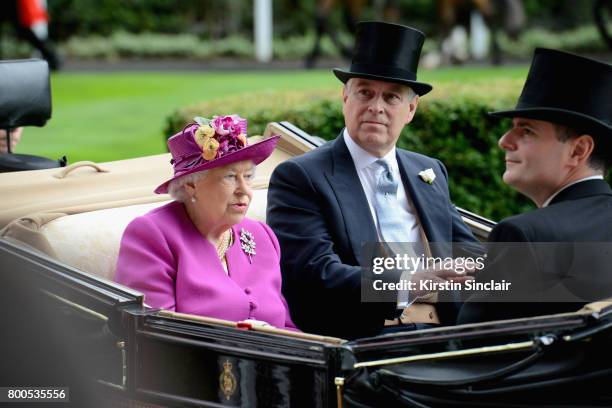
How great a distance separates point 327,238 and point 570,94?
103cm

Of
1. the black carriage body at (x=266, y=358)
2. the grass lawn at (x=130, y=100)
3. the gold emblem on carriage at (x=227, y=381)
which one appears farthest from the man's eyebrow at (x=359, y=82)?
the grass lawn at (x=130, y=100)

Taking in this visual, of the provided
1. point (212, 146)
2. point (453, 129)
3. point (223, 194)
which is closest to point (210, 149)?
point (212, 146)

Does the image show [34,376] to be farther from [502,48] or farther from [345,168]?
[502,48]

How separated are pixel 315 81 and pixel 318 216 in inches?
440

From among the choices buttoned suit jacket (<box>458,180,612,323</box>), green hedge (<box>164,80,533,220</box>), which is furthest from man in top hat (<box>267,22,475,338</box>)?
green hedge (<box>164,80,533,220</box>)

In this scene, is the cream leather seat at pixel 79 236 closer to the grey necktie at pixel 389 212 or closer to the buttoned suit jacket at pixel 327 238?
the buttoned suit jacket at pixel 327 238

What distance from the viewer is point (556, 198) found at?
2914 millimetres

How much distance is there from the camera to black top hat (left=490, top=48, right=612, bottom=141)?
286 cm

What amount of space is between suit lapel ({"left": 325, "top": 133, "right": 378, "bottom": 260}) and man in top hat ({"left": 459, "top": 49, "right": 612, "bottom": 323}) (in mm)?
796

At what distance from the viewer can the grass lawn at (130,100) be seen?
9297mm

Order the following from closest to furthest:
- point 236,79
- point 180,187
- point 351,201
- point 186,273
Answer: point 186,273 → point 180,187 → point 351,201 → point 236,79

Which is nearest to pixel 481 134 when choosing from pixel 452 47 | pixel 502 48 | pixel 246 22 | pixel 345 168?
pixel 345 168

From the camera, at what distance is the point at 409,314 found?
365 cm

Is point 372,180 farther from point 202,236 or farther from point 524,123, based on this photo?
point 524,123
